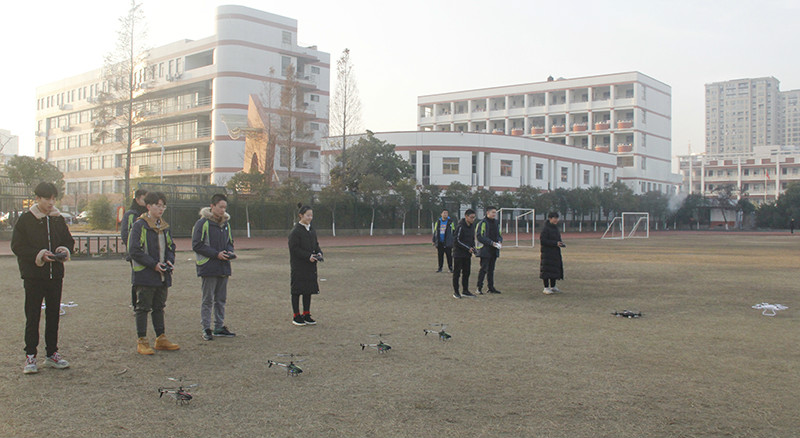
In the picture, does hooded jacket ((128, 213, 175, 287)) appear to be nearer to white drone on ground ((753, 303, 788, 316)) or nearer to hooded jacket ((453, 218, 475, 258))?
hooded jacket ((453, 218, 475, 258))

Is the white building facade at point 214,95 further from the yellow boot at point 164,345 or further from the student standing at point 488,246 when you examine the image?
the yellow boot at point 164,345

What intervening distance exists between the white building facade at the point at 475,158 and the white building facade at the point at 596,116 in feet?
41.7

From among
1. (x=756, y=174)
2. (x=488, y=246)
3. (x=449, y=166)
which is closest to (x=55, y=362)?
(x=488, y=246)

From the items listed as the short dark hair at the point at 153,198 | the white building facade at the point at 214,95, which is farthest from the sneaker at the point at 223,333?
the white building facade at the point at 214,95

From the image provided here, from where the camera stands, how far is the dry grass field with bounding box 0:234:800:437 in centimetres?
465

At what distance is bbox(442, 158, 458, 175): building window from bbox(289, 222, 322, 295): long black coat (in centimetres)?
4948

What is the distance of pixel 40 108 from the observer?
280ft

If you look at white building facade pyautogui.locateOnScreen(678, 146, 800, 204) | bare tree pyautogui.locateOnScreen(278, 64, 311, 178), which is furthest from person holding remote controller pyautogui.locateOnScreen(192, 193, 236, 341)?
white building facade pyautogui.locateOnScreen(678, 146, 800, 204)

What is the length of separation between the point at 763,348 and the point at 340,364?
496 cm

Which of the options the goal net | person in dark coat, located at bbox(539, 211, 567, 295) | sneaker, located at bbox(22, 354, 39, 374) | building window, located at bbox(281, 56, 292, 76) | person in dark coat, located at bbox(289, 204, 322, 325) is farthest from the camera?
building window, located at bbox(281, 56, 292, 76)

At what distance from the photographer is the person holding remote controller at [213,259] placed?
7.68m

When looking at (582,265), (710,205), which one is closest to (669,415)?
(582,265)

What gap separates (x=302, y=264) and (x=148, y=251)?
2.30 metres

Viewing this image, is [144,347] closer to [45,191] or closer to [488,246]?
[45,191]
